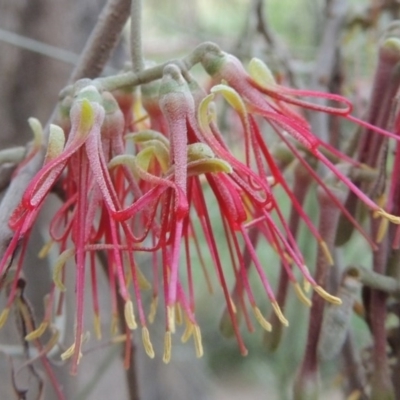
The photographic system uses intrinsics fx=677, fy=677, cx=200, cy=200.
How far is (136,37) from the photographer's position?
31cm

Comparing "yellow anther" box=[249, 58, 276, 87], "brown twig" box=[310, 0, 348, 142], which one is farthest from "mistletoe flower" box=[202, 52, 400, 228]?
"brown twig" box=[310, 0, 348, 142]

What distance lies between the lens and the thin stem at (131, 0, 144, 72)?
1.03ft

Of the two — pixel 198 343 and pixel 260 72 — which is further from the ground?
pixel 260 72

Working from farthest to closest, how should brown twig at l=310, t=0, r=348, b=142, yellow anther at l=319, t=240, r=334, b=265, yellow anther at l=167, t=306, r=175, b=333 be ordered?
brown twig at l=310, t=0, r=348, b=142 < yellow anther at l=319, t=240, r=334, b=265 < yellow anther at l=167, t=306, r=175, b=333

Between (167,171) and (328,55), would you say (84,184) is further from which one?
(328,55)

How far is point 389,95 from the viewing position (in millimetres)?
375

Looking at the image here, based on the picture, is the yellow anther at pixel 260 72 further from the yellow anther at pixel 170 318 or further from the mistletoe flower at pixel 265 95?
the yellow anther at pixel 170 318

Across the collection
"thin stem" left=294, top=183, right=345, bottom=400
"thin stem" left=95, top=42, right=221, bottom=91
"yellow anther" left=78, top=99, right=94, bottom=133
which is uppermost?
"thin stem" left=95, top=42, right=221, bottom=91

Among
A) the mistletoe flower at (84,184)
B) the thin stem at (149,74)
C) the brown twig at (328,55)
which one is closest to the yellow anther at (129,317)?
the mistletoe flower at (84,184)

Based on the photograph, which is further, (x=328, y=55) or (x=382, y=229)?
(x=328, y=55)

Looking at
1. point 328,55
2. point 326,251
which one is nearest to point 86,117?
point 326,251

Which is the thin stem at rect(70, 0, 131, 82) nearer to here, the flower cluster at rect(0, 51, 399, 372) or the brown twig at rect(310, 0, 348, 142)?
the flower cluster at rect(0, 51, 399, 372)

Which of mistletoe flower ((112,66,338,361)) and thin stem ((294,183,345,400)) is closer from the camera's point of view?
mistletoe flower ((112,66,338,361))

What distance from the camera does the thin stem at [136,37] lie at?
1.03 ft
